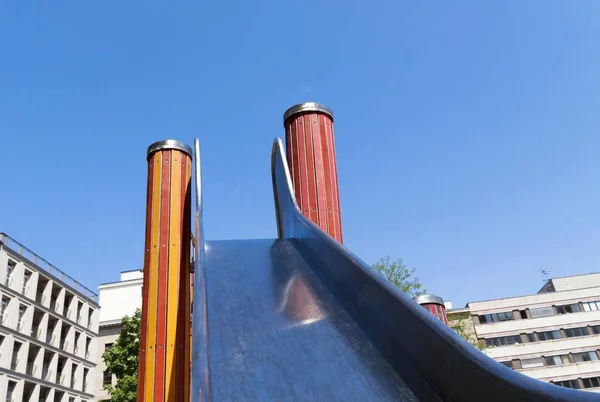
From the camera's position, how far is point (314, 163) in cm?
689

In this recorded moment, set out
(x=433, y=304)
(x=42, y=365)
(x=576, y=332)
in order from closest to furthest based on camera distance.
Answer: (x=433, y=304), (x=42, y=365), (x=576, y=332)

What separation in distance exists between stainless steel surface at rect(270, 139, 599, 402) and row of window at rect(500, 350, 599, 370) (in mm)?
43659

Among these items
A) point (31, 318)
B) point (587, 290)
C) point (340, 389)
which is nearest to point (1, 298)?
point (31, 318)

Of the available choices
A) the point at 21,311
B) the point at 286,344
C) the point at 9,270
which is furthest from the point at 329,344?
the point at 21,311

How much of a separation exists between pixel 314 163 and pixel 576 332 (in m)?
45.2

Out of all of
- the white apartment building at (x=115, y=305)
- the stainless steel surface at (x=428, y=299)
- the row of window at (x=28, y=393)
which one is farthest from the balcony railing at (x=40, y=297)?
the stainless steel surface at (x=428, y=299)

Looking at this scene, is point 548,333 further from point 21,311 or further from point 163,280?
point 163,280

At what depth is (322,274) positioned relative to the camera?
4.70m

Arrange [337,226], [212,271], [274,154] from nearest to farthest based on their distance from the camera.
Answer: [212,271], [337,226], [274,154]

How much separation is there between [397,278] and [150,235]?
16.7 metres

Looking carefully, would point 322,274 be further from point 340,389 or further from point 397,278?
point 397,278

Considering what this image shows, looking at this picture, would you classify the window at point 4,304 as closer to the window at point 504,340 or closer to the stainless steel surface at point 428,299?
the stainless steel surface at point 428,299

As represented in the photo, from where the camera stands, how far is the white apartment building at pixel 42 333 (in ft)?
102

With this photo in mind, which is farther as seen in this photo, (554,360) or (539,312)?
(539,312)
